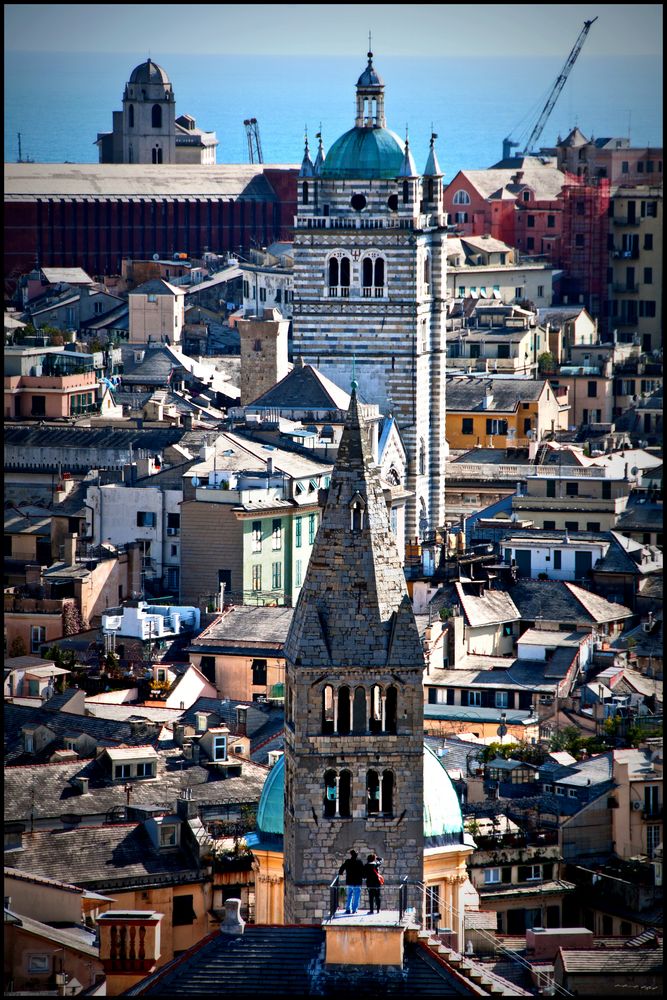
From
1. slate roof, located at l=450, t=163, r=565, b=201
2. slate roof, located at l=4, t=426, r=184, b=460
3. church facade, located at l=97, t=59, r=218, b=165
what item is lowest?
slate roof, located at l=4, t=426, r=184, b=460

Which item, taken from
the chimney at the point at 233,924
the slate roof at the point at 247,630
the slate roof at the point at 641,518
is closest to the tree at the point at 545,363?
the slate roof at the point at 641,518

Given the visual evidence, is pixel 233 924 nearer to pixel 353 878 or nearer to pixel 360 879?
pixel 360 879

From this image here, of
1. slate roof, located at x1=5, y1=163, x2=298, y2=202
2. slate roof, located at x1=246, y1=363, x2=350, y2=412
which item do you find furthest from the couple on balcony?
slate roof, located at x1=5, y1=163, x2=298, y2=202

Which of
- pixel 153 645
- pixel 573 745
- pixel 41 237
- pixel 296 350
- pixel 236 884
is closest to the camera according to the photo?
pixel 236 884

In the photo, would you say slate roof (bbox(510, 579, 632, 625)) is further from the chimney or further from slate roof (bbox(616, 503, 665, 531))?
the chimney

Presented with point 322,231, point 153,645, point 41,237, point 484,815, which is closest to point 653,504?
point 322,231

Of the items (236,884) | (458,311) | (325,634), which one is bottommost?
(236,884)

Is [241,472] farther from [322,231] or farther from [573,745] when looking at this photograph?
[573,745]

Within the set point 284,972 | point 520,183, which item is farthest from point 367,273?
point 520,183
